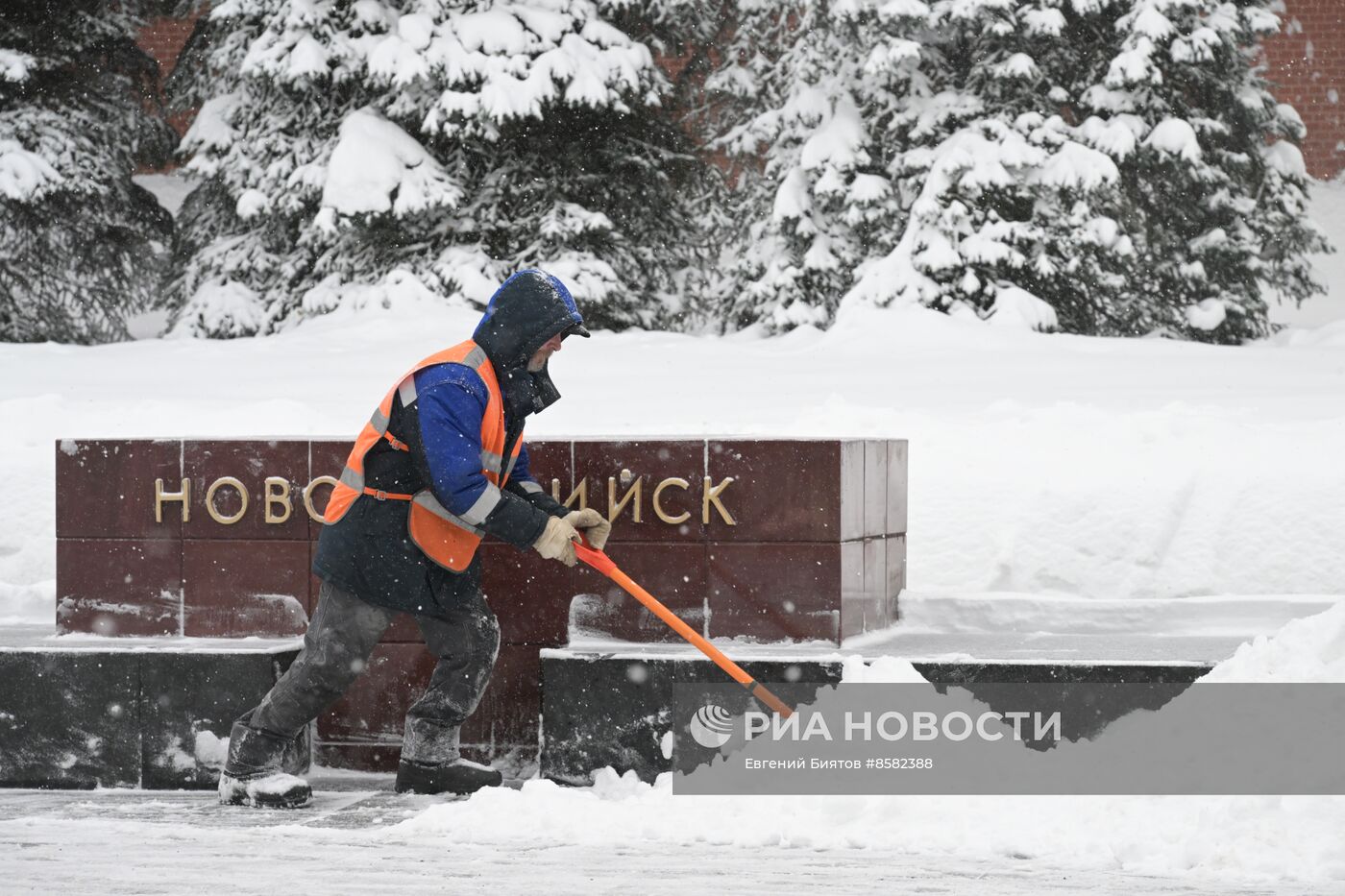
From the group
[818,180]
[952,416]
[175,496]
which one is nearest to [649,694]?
[175,496]

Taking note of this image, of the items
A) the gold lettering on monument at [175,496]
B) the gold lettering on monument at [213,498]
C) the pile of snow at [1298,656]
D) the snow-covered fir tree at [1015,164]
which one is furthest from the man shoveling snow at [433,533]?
the snow-covered fir tree at [1015,164]

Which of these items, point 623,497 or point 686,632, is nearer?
point 686,632

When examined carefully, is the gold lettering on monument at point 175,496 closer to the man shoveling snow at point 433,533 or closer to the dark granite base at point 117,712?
the dark granite base at point 117,712

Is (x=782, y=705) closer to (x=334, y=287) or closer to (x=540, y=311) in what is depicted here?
(x=540, y=311)

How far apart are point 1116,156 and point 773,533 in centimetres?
1112

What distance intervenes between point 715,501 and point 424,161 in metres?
9.79

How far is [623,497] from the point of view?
20.9ft

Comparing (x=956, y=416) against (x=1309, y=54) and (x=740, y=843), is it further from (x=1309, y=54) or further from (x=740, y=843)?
(x=1309, y=54)

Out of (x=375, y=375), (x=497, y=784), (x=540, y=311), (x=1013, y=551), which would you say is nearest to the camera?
(x=540, y=311)

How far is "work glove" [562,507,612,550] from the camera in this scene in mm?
5746

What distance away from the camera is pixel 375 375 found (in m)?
12.9

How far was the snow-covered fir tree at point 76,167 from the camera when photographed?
15.9 metres

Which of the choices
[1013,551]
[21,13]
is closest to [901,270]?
[1013,551]

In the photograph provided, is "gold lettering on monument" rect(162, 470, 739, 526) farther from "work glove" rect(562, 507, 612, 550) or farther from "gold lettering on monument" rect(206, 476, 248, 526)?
"work glove" rect(562, 507, 612, 550)
